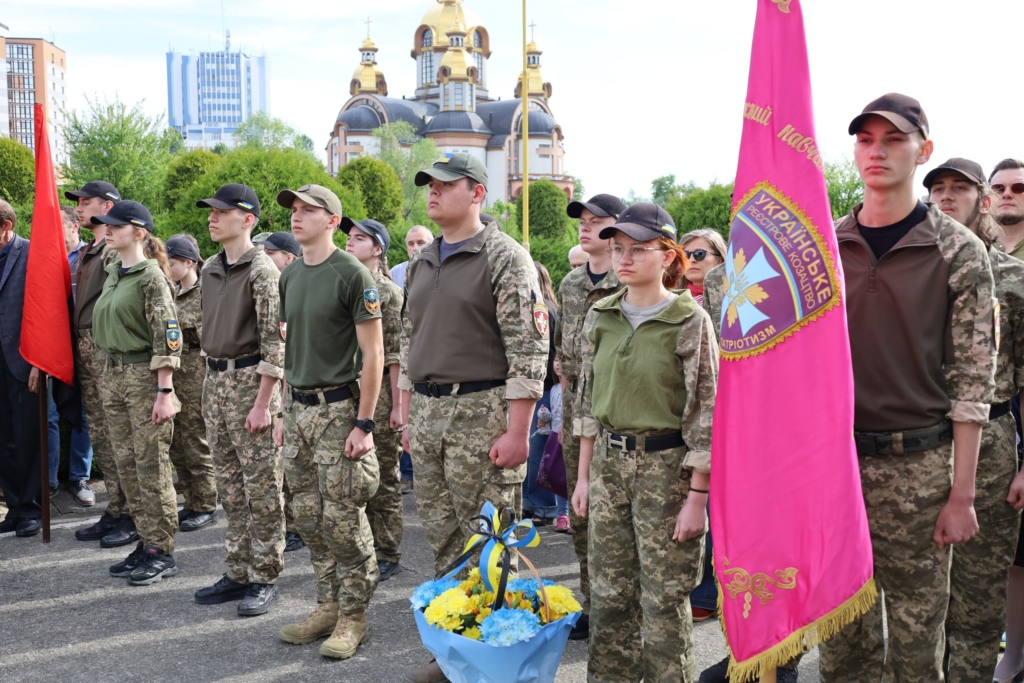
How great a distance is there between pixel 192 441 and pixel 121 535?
2.85 ft

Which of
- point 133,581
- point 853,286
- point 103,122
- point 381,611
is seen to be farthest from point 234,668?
point 103,122

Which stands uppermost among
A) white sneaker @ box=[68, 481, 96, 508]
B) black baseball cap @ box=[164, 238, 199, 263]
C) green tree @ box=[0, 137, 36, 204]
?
green tree @ box=[0, 137, 36, 204]

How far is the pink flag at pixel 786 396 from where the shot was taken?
2.80m

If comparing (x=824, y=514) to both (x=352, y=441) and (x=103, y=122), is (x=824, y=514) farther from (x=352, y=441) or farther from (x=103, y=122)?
(x=103, y=122)

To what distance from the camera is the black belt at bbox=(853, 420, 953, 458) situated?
10.0 feet

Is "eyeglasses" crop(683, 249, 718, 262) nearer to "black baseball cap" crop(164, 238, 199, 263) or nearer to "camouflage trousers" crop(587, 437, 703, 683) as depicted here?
"camouflage trousers" crop(587, 437, 703, 683)

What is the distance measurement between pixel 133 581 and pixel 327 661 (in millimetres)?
1938

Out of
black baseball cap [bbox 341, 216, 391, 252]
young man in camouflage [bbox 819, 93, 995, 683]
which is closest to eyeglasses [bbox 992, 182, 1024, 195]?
young man in camouflage [bbox 819, 93, 995, 683]

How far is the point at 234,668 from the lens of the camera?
4.36m

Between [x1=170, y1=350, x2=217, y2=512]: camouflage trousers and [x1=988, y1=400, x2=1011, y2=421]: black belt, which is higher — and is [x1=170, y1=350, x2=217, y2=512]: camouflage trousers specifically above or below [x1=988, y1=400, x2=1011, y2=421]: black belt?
below

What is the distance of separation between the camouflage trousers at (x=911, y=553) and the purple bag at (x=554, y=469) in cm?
246

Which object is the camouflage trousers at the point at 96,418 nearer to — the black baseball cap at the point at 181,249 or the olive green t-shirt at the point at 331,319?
the black baseball cap at the point at 181,249

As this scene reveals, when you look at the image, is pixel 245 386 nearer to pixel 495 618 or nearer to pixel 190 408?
pixel 190 408

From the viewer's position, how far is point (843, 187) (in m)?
43.9
